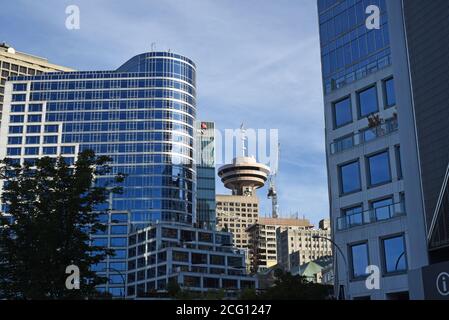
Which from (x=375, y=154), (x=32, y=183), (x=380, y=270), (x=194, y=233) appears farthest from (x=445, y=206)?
(x=194, y=233)

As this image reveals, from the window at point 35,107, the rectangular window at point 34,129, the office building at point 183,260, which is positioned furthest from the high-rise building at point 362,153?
the window at point 35,107

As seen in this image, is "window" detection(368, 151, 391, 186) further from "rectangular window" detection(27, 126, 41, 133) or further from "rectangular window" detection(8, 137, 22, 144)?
"rectangular window" detection(8, 137, 22, 144)

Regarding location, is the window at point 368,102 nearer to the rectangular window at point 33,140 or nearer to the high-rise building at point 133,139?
the high-rise building at point 133,139

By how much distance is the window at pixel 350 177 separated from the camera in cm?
4925

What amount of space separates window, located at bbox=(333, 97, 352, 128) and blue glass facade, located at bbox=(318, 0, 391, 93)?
1.79 metres

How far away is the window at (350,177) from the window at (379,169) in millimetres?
1324

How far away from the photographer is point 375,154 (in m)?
47.9

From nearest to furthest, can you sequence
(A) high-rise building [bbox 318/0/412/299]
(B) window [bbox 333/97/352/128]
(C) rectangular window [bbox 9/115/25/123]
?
(A) high-rise building [bbox 318/0/412/299]
(B) window [bbox 333/97/352/128]
(C) rectangular window [bbox 9/115/25/123]

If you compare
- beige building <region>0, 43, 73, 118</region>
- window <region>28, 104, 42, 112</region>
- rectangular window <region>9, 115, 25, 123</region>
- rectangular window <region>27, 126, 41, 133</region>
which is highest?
beige building <region>0, 43, 73, 118</region>

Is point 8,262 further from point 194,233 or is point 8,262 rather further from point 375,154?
point 194,233

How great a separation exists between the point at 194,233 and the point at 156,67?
50.6 meters

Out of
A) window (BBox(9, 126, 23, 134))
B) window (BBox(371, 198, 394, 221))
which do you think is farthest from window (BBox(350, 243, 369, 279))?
window (BBox(9, 126, 23, 134))

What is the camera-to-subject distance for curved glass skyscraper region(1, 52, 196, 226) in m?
154

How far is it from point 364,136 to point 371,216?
Result: 737cm
